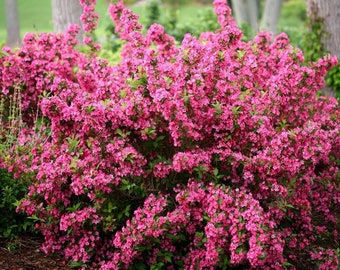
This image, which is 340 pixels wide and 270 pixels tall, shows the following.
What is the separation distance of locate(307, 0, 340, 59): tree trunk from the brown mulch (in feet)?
17.5

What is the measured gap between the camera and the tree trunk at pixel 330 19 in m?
8.52

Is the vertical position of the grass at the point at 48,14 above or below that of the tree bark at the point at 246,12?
above

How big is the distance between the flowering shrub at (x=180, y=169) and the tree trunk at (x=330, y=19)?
147 inches

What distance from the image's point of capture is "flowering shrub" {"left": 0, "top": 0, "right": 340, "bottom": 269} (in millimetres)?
4230

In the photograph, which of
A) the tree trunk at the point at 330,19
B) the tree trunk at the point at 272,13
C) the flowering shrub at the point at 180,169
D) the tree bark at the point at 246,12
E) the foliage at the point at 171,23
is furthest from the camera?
the tree bark at the point at 246,12

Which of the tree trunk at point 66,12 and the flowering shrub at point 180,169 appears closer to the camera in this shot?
the flowering shrub at point 180,169

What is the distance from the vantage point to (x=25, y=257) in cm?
471

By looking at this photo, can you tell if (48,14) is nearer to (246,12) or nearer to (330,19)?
(246,12)

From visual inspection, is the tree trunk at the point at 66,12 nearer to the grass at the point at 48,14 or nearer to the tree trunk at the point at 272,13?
the tree trunk at the point at 272,13

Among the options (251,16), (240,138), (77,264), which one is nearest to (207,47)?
(240,138)

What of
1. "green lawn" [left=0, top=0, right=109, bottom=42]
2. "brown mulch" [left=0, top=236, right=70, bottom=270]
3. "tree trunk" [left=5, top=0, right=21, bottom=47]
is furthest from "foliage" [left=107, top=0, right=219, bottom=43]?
"green lawn" [left=0, top=0, right=109, bottom=42]

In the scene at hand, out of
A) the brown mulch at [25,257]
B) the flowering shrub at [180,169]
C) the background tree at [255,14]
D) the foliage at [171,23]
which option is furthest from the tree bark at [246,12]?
the brown mulch at [25,257]

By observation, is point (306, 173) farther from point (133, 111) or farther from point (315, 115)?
point (133, 111)

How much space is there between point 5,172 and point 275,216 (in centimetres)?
220
